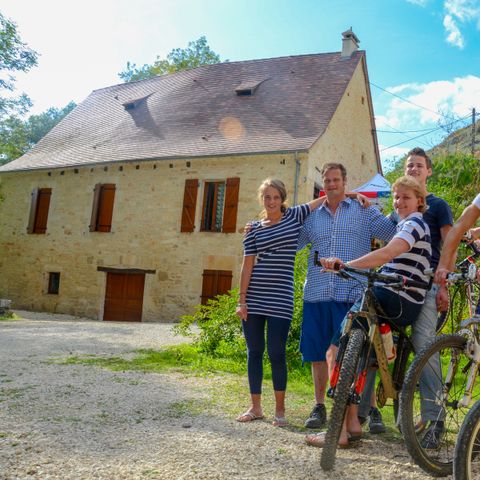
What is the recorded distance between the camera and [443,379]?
2.63 m

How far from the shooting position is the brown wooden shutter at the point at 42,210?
16.4 meters

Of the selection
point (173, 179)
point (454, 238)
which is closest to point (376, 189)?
point (173, 179)

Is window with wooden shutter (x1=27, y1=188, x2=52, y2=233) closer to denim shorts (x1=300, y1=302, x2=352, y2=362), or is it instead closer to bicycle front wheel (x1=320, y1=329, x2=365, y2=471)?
denim shorts (x1=300, y1=302, x2=352, y2=362)

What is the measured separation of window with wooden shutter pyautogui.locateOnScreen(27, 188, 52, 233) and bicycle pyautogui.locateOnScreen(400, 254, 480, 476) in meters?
15.8

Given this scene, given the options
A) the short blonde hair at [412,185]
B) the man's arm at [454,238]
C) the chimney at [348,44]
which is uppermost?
the chimney at [348,44]

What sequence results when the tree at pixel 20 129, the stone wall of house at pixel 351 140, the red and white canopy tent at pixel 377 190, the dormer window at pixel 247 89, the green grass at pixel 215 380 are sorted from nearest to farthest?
the green grass at pixel 215 380 < the red and white canopy tent at pixel 377 190 < the stone wall of house at pixel 351 140 < the dormer window at pixel 247 89 < the tree at pixel 20 129

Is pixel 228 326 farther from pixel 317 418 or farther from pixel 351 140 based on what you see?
pixel 351 140

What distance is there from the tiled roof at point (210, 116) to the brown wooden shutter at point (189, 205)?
2.95 ft

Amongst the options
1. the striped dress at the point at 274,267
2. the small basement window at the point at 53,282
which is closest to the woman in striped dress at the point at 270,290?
the striped dress at the point at 274,267

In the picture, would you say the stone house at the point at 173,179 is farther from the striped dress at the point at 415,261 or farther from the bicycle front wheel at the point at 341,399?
the bicycle front wheel at the point at 341,399

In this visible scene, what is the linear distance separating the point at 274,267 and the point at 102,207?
1282 cm

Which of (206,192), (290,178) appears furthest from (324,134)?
(206,192)

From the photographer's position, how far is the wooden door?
14383 millimetres

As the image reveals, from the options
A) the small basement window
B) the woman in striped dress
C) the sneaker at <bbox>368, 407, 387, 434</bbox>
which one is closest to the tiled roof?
the small basement window
